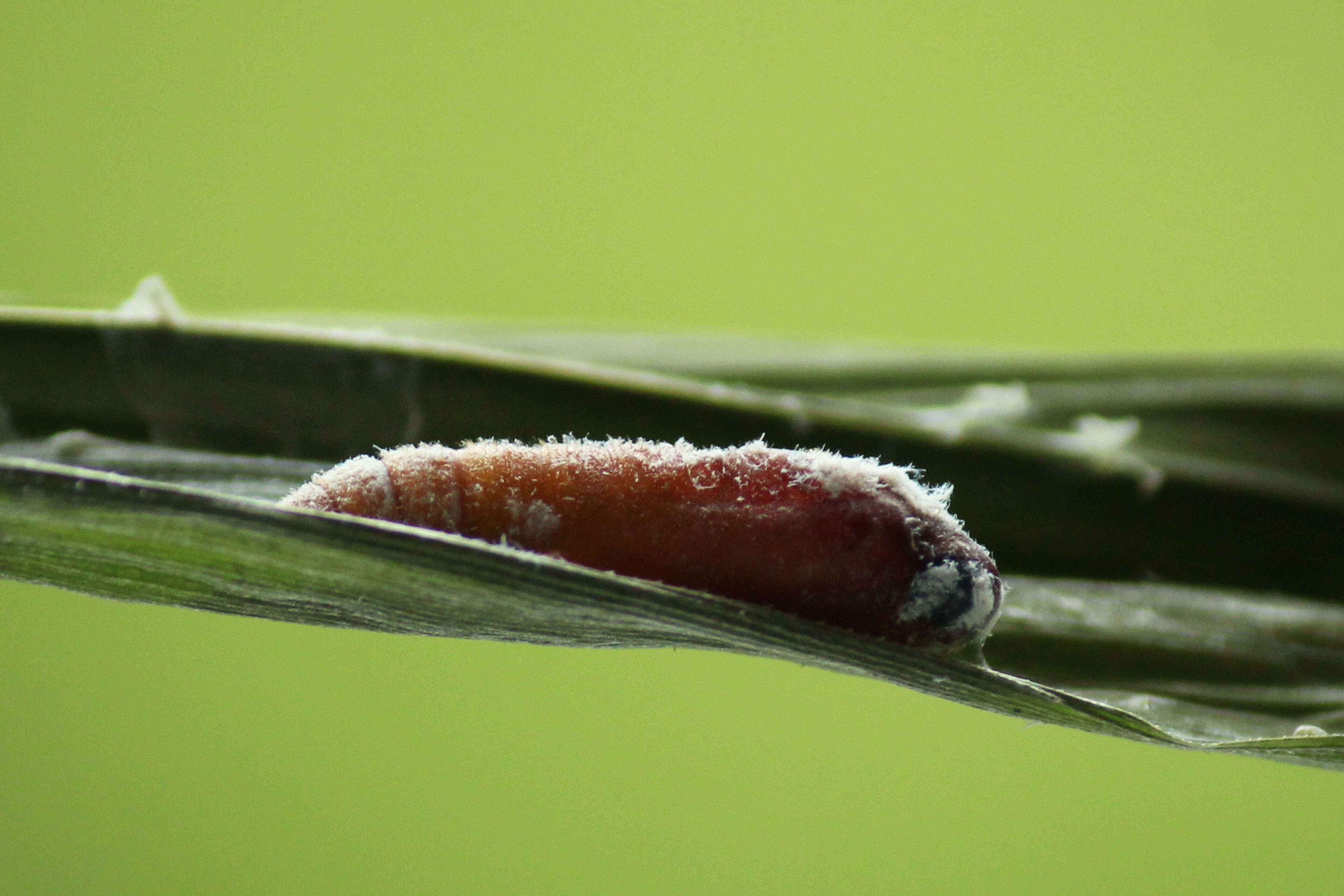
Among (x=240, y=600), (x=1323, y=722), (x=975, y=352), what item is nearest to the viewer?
(x=240, y=600)

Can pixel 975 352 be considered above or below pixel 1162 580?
above

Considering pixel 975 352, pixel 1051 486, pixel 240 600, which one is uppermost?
pixel 975 352

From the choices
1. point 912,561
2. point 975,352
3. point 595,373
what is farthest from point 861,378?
point 912,561

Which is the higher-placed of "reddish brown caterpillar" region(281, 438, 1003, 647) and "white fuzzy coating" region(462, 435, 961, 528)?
"white fuzzy coating" region(462, 435, 961, 528)

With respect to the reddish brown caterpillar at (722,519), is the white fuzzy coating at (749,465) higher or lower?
higher

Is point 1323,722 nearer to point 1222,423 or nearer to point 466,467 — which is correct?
point 1222,423

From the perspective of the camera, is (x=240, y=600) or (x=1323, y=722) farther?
(x=1323, y=722)

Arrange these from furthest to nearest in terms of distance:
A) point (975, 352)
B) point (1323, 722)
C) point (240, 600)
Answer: point (975, 352)
point (1323, 722)
point (240, 600)
